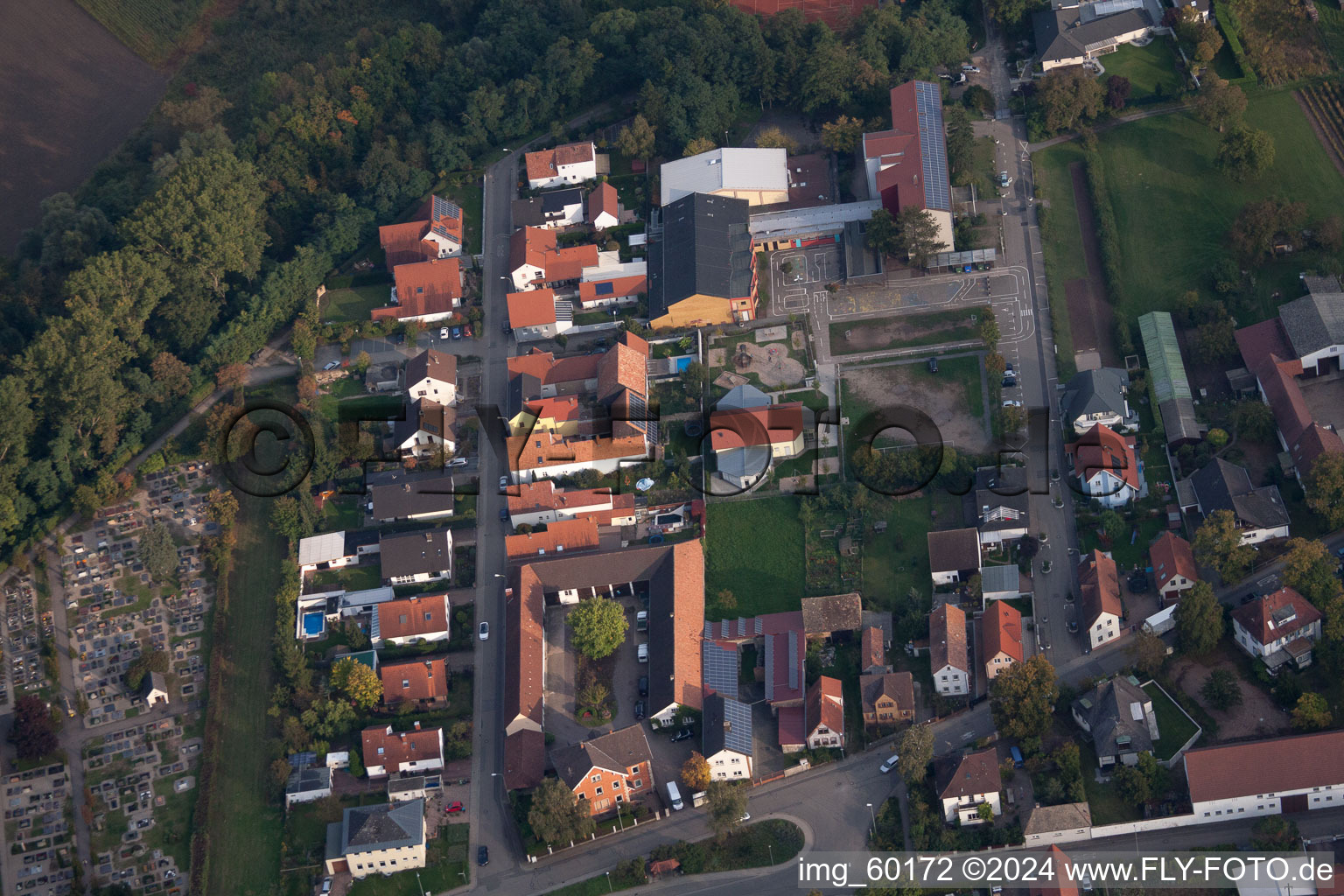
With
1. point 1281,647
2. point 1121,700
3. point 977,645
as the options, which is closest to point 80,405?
point 977,645

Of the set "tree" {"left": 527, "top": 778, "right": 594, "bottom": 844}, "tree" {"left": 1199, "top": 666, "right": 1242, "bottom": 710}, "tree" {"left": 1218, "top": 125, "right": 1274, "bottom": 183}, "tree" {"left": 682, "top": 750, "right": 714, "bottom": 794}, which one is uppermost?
"tree" {"left": 1218, "top": 125, "right": 1274, "bottom": 183}

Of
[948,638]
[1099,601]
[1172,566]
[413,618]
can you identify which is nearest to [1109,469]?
[1172,566]

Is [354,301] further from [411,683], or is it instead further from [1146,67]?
[1146,67]

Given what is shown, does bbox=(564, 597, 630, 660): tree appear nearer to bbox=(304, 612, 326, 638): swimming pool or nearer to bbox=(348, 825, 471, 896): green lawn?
bbox=(348, 825, 471, 896): green lawn

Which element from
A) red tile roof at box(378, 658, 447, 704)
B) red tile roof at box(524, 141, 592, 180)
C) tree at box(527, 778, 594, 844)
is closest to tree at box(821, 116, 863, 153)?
red tile roof at box(524, 141, 592, 180)

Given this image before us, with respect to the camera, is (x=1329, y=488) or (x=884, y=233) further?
(x=884, y=233)

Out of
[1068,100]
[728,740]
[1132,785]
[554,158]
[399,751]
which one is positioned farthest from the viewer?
[554,158]
